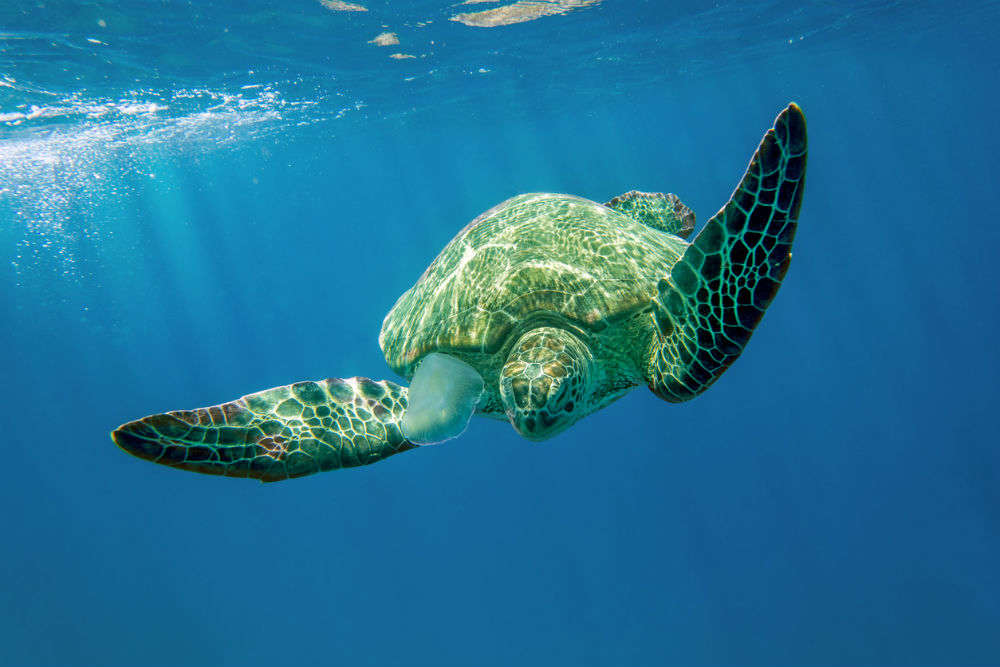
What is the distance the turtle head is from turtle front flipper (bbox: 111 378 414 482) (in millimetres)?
936

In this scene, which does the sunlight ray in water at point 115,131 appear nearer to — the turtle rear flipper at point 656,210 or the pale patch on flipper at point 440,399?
the turtle rear flipper at point 656,210

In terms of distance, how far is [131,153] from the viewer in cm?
2400

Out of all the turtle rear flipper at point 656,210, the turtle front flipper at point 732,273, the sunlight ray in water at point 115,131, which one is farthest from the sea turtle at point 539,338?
the sunlight ray in water at point 115,131

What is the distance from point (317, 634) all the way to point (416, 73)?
23.7 meters

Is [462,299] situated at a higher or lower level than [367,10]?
lower

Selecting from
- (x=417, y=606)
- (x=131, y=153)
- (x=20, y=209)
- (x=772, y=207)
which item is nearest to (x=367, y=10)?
(x=772, y=207)

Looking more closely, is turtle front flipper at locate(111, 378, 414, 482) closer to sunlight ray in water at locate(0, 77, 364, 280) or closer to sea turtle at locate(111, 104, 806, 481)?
sea turtle at locate(111, 104, 806, 481)

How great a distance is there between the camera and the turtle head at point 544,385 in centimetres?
279

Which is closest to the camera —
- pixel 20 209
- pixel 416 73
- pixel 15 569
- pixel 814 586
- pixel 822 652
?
pixel 416 73

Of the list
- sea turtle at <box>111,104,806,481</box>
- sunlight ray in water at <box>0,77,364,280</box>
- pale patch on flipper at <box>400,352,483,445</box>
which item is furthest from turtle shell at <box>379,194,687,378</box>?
sunlight ray in water at <box>0,77,364,280</box>

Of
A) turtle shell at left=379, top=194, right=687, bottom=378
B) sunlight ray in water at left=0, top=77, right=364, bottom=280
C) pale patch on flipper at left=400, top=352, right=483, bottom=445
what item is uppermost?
sunlight ray in water at left=0, top=77, right=364, bottom=280

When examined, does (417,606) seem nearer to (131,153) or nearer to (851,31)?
(131,153)

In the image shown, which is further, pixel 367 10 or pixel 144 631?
pixel 144 631

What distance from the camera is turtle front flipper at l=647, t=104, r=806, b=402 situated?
88.0 inches
